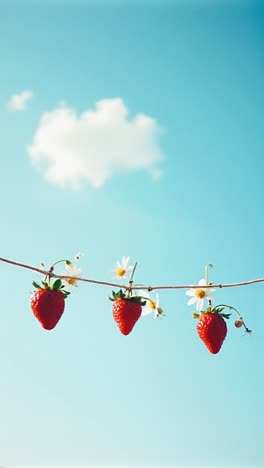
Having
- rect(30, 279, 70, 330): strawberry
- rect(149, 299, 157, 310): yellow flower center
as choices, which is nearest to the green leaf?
rect(30, 279, 70, 330): strawberry

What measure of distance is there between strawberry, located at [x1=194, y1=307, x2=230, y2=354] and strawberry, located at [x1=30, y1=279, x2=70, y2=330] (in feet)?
2.50

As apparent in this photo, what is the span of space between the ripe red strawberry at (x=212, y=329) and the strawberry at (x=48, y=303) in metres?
0.76

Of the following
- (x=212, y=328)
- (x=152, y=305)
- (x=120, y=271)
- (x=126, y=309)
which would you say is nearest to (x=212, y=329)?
(x=212, y=328)

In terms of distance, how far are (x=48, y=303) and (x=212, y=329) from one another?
0.88 metres

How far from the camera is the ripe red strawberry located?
286cm

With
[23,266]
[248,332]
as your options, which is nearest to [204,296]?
[248,332]

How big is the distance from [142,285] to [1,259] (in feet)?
2.81

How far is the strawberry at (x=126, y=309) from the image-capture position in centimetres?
279

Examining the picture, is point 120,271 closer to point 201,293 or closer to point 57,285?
point 57,285

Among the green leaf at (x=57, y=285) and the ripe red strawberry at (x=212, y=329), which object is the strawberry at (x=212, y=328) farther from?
the green leaf at (x=57, y=285)

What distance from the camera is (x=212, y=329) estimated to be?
113 inches

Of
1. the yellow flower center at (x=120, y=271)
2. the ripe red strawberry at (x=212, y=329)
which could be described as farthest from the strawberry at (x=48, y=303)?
the ripe red strawberry at (x=212, y=329)

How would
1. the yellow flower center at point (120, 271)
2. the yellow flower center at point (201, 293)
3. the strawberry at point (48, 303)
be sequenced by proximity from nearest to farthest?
the strawberry at point (48, 303)
the yellow flower center at point (120, 271)
the yellow flower center at point (201, 293)

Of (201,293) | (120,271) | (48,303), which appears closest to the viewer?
(48,303)
